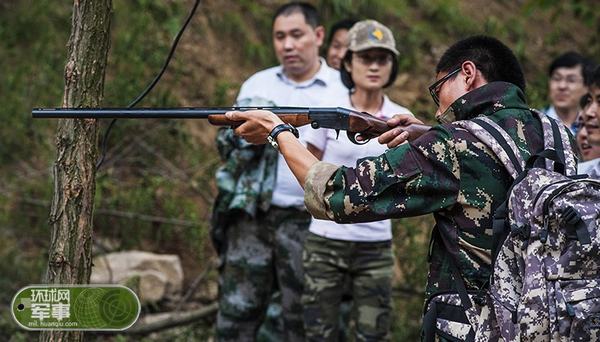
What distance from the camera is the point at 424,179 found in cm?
313

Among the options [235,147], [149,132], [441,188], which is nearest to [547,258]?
[441,188]

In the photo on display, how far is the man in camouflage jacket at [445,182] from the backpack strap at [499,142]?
3cm

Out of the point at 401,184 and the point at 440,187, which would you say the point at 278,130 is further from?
the point at 440,187

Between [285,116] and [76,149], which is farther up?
[285,116]

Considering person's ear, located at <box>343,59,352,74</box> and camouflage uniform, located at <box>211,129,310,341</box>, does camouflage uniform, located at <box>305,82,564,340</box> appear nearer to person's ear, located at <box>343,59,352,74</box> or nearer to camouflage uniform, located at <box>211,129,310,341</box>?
camouflage uniform, located at <box>211,129,310,341</box>

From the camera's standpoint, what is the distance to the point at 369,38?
559 centimetres

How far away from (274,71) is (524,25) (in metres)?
6.07

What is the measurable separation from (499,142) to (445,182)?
24cm

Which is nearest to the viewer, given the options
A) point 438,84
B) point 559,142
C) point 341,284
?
point 559,142

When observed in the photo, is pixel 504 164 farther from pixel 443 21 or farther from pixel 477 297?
pixel 443 21

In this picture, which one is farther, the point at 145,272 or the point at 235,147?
the point at 145,272

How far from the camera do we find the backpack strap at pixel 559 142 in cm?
322

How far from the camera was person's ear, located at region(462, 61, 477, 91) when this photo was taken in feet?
11.3

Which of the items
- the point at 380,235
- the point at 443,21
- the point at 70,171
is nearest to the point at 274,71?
the point at 380,235
